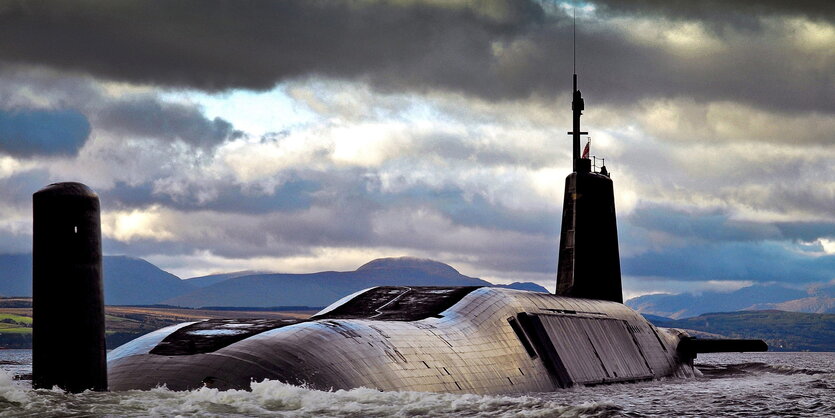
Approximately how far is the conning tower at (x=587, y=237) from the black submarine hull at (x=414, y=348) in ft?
8.87

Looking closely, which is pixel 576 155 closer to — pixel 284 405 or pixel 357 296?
pixel 357 296

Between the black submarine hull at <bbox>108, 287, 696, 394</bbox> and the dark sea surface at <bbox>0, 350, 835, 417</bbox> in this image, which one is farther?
the black submarine hull at <bbox>108, 287, 696, 394</bbox>

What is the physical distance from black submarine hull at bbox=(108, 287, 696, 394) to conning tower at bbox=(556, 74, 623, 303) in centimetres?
270

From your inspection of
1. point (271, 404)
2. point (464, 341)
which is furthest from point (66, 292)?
point (464, 341)

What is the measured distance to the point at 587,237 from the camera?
48188 mm

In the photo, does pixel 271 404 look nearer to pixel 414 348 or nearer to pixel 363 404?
pixel 363 404

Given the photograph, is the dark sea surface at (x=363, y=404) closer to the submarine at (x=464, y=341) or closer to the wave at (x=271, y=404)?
the wave at (x=271, y=404)

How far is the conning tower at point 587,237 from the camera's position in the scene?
157 ft

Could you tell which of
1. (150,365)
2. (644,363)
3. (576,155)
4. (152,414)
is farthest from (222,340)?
(576,155)

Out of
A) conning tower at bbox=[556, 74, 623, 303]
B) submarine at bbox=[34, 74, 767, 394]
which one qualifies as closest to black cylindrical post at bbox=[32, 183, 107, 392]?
submarine at bbox=[34, 74, 767, 394]

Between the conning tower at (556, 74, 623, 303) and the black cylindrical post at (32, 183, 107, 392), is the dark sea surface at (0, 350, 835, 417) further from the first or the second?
the conning tower at (556, 74, 623, 303)

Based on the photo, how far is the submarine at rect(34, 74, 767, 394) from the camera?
2455 centimetres

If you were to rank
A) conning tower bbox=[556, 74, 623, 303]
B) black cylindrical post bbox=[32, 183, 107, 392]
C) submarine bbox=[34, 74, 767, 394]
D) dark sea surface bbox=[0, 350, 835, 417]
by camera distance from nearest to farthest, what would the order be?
dark sea surface bbox=[0, 350, 835, 417] < black cylindrical post bbox=[32, 183, 107, 392] < submarine bbox=[34, 74, 767, 394] < conning tower bbox=[556, 74, 623, 303]

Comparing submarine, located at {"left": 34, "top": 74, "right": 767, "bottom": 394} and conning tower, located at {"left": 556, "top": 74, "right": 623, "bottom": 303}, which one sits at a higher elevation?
conning tower, located at {"left": 556, "top": 74, "right": 623, "bottom": 303}
